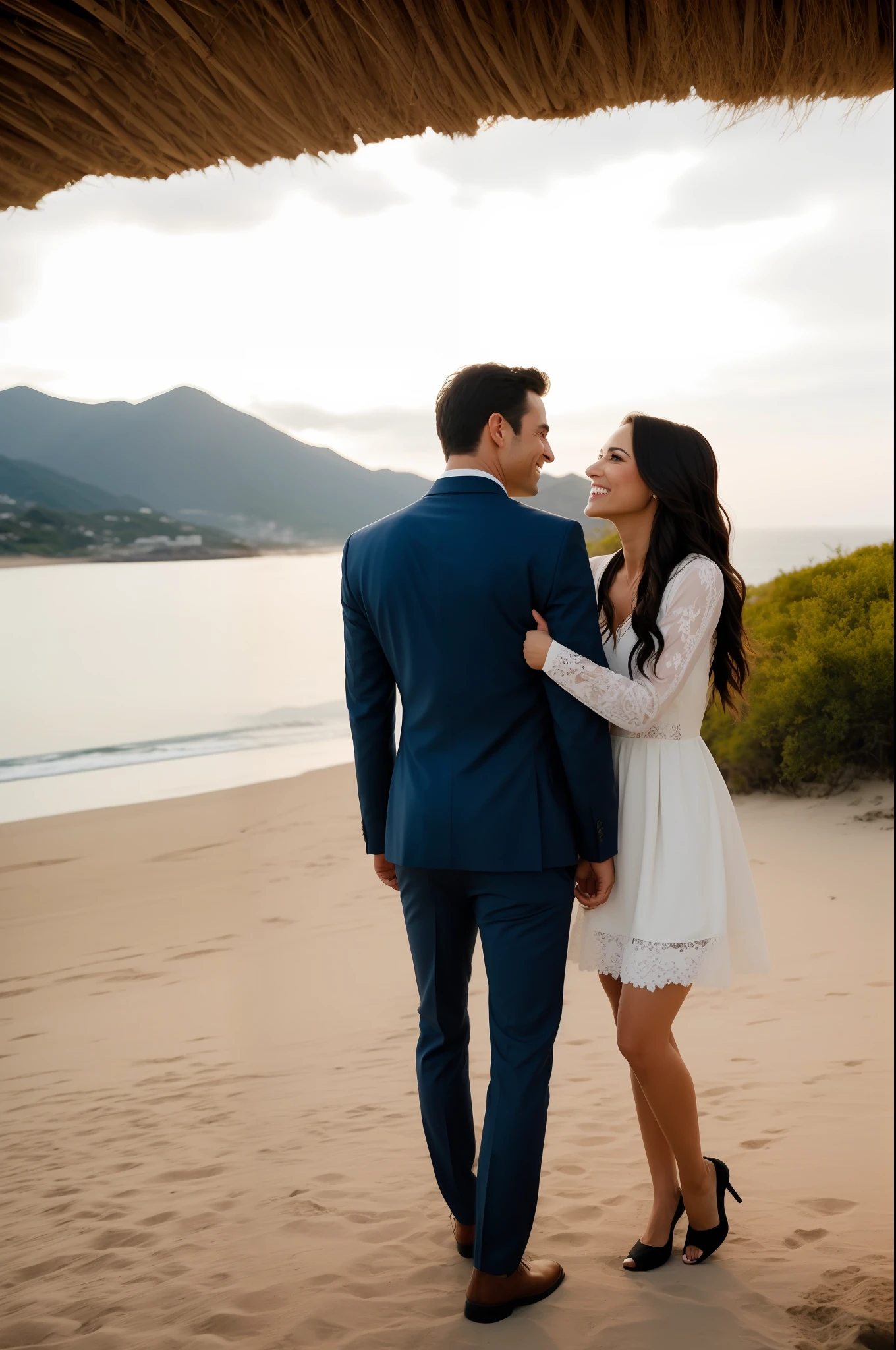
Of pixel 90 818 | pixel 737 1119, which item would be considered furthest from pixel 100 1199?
pixel 90 818

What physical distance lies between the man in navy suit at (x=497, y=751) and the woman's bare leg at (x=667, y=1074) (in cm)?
15

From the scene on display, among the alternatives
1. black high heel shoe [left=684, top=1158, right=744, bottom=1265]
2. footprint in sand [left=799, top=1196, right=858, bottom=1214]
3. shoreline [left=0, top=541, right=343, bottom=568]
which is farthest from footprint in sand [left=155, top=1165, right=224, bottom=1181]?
shoreline [left=0, top=541, right=343, bottom=568]

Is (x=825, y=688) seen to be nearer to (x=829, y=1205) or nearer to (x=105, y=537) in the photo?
(x=829, y=1205)

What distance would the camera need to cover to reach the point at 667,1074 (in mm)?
2045

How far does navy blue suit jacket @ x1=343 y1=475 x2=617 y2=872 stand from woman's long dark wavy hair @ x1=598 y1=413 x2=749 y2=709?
19 cm

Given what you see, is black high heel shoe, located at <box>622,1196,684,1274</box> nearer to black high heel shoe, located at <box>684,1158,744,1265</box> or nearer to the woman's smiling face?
black high heel shoe, located at <box>684,1158,744,1265</box>

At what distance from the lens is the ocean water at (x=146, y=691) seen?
9.18 meters

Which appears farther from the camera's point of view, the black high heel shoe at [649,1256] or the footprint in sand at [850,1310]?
the black high heel shoe at [649,1256]

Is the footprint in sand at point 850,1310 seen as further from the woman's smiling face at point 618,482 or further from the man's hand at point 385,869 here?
the woman's smiling face at point 618,482

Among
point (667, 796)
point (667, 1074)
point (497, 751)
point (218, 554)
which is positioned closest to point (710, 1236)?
point (667, 1074)

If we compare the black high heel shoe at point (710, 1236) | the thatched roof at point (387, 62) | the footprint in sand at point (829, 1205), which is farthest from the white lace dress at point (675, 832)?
the thatched roof at point (387, 62)

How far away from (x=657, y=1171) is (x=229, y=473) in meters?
11.5

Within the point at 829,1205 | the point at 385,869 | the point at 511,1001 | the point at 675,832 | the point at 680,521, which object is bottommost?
the point at 829,1205

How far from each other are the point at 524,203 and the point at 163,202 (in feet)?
13.9
